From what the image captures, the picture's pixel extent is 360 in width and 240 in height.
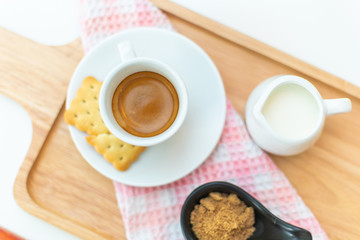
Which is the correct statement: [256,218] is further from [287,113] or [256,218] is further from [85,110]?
[85,110]

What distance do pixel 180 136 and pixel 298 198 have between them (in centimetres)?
35

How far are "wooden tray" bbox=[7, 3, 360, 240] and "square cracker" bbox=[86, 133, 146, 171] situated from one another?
9cm

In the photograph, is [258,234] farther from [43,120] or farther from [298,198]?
[43,120]

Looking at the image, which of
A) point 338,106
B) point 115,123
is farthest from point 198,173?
point 338,106

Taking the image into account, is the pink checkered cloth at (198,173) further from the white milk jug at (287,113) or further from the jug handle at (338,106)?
the jug handle at (338,106)

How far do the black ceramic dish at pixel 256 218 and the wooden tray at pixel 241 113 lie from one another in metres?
0.15

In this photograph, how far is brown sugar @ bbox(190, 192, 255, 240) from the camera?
2.73 ft

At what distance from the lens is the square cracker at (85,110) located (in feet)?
2.80

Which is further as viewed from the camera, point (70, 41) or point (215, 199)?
point (70, 41)

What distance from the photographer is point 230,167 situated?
91 cm

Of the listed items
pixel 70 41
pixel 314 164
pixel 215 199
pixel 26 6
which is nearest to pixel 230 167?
pixel 215 199

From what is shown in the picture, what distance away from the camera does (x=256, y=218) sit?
0.86 metres

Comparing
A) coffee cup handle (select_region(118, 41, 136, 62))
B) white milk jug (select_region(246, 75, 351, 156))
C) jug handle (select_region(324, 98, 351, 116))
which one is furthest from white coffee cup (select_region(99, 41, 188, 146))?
jug handle (select_region(324, 98, 351, 116))

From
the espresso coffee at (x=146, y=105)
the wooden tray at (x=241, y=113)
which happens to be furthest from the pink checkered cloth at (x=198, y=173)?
the espresso coffee at (x=146, y=105)
